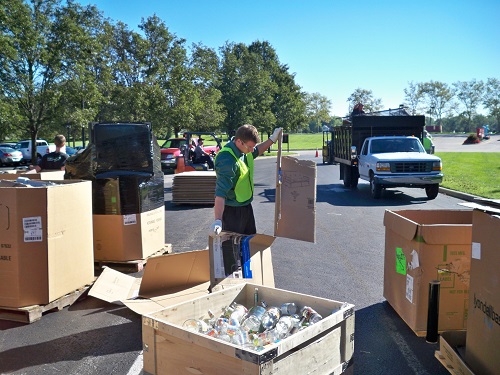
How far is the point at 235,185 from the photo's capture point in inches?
195

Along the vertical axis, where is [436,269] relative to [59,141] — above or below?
below

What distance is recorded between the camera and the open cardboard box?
497 centimetres

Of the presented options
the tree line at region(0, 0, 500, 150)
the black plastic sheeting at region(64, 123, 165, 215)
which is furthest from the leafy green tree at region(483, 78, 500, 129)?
the black plastic sheeting at region(64, 123, 165, 215)

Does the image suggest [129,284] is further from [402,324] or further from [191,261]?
[402,324]

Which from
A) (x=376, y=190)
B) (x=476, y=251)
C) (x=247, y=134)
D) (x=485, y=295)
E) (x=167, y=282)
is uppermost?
(x=247, y=134)

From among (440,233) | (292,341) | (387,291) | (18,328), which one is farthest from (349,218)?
(292,341)

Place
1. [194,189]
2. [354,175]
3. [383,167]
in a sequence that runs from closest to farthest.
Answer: [194,189] < [383,167] < [354,175]

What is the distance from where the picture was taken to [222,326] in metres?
3.35

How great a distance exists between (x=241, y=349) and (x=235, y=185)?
2434mm

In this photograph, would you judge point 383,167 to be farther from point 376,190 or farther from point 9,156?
point 9,156

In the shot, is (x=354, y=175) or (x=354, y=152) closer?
(x=354, y=152)

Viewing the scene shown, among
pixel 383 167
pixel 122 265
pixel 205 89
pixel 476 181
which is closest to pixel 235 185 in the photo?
pixel 122 265

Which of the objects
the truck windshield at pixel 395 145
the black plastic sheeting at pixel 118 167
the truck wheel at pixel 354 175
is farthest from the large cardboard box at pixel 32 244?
the truck wheel at pixel 354 175

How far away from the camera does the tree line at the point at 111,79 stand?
2098 centimetres
